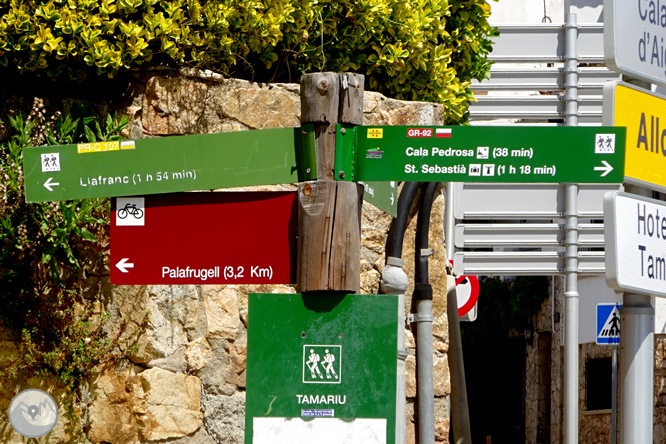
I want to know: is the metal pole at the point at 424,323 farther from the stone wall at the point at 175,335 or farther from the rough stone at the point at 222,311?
the rough stone at the point at 222,311

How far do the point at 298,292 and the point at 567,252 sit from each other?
9648 millimetres

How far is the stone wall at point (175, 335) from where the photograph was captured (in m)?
5.95

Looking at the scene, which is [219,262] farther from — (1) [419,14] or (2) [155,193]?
(1) [419,14]

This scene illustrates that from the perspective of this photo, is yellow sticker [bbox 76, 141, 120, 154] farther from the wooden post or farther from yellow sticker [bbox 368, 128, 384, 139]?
yellow sticker [bbox 368, 128, 384, 139]

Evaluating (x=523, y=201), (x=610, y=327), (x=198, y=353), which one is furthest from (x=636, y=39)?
(x=523, y=201)

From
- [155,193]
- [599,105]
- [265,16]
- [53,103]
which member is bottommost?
[155,193]

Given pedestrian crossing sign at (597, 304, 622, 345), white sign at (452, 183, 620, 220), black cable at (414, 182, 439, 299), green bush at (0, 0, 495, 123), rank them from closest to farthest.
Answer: green bush at (0, 0, 495, 123), black cable at (414, 182, 439, 299), pedestrian crossing sign at (597, 304, 622, 345), white sign at (452, 183, 620, 220)

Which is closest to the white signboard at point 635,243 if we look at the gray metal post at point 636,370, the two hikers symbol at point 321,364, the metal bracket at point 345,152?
the gray metal post at point 636,370

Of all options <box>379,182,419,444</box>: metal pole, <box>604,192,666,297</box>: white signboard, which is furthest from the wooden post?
<box>379,182,419,444</box>: metal pole

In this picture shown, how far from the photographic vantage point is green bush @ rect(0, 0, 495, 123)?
5.74m

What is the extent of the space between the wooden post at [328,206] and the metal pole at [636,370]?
3.37 feet

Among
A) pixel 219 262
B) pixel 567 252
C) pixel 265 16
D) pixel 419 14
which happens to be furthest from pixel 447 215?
pixel 219 262

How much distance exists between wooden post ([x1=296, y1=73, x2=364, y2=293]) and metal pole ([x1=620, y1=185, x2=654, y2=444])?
40.4 inches

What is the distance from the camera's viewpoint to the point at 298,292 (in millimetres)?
3764
